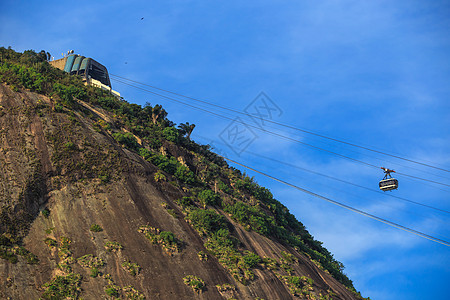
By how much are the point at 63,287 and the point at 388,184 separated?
4658 centimetres

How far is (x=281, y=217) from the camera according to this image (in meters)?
91.5

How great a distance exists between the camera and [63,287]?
137 ft

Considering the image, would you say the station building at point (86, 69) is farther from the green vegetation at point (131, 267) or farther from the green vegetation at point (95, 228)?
the green vegetation at point (131, 267)

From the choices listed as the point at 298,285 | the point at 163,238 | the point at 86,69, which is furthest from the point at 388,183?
the point at 86,69

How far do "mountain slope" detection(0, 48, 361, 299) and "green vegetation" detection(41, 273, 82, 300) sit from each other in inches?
4.0

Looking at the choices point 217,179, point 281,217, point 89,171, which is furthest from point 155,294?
point 281,217

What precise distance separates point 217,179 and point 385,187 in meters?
33.6

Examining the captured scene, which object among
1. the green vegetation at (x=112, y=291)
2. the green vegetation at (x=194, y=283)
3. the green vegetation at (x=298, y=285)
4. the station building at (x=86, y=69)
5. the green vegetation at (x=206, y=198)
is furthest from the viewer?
the station building at (x=86, y=69)

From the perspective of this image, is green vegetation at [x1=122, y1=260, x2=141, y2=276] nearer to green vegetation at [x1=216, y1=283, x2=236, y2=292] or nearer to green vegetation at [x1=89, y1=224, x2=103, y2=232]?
green vegetation at [x1=89, y1=224, x2=103, y2=232]

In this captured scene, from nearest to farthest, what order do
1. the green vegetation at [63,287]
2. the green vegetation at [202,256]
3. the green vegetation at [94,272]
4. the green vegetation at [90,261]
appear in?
the green vegetation at [63,287] → the green vegetation at [94,272] → the green vegetation at [90,261] → the green vegetation at [202,256]

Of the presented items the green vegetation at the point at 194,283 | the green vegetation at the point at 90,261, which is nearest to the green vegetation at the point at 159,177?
the green vegetation at the point at 194,283

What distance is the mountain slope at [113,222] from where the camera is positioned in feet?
149

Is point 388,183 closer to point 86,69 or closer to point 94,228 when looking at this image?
point 94,228

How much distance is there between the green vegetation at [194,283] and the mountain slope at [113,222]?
13 cm
